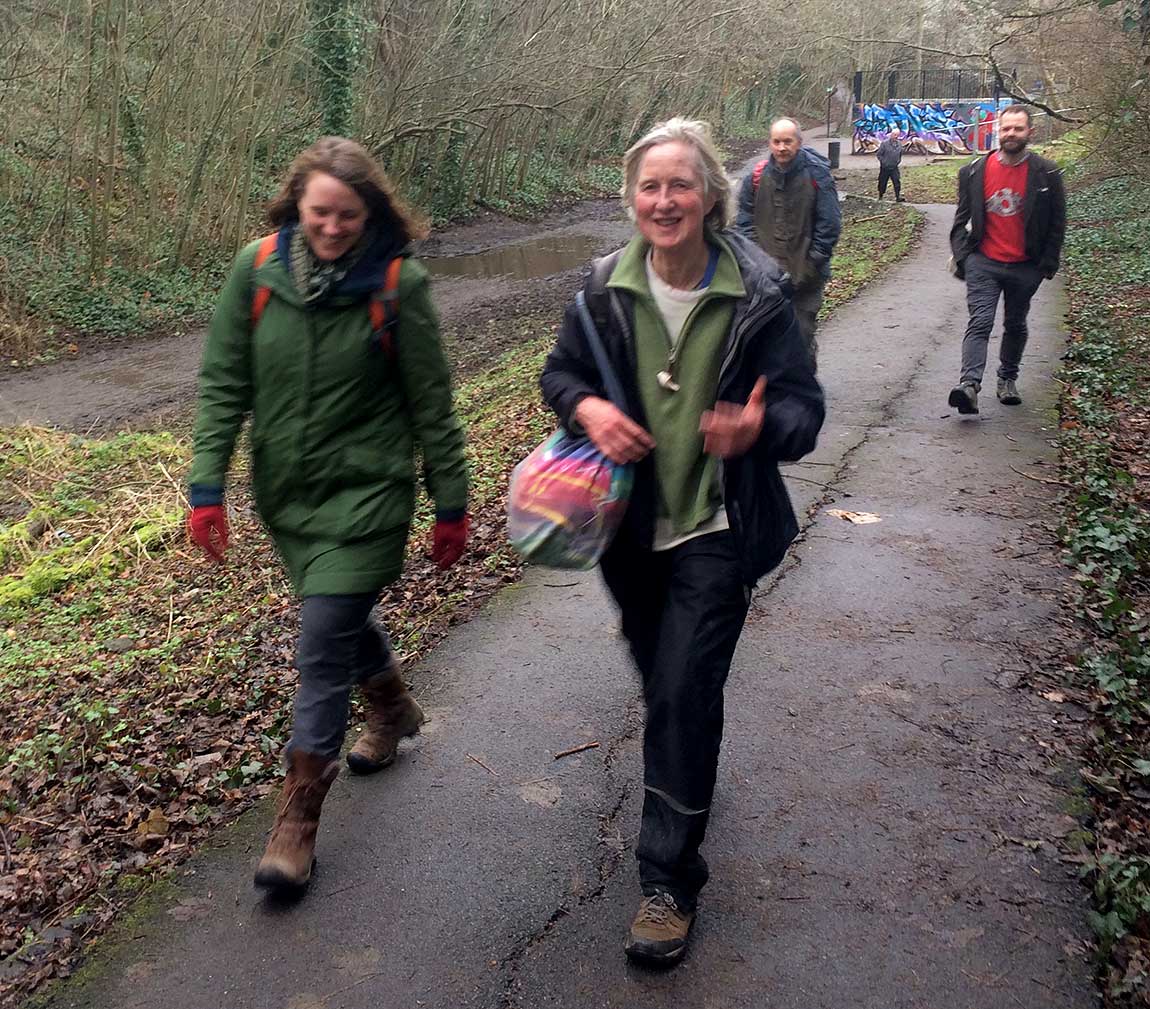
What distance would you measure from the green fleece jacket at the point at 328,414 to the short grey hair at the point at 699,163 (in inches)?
28.6

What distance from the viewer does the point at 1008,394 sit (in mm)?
8641

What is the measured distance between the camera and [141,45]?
60.1 ft

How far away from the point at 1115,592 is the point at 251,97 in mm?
17683

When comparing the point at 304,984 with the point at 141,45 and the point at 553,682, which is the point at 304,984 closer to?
the point at 553,682

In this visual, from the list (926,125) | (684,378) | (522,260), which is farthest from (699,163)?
(926,125)

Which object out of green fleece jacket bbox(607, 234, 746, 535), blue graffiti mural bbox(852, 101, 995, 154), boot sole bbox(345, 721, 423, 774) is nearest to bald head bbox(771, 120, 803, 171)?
green fleece jacket bbox(607, 234, 746, 535)

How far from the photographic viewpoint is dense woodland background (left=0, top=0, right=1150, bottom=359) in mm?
17078

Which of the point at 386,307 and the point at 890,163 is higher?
the point at 386,307

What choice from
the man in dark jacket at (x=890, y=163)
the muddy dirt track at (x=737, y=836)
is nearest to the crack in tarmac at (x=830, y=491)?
the muddy dirt track at (x=737, y=836)

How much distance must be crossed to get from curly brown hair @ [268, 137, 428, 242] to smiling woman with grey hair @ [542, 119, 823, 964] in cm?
71

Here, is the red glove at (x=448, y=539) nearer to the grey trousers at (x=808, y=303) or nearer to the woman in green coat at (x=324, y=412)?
the woman in green coat at (x=324, y=412)

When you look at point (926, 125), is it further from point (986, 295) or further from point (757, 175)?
point (757, 175)

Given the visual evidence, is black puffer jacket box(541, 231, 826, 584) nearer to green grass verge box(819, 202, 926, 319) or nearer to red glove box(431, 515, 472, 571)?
red glove box(431, 515, 472, 571)

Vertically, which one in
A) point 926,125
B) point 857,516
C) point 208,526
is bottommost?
point 926,125
